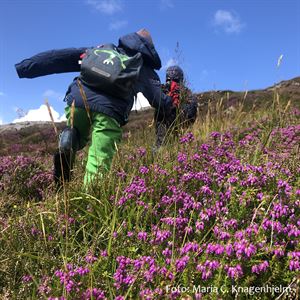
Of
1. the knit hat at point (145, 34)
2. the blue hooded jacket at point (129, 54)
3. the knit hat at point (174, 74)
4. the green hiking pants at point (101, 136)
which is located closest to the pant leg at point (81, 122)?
the green hiking pants at point (101, 136)

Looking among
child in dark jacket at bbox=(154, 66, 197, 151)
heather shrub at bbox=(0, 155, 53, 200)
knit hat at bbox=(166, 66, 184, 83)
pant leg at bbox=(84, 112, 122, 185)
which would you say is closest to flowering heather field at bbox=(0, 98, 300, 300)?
pant leg at bbox=(84, 112, 122, 185)

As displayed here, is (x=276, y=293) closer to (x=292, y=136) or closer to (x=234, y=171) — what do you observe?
(x=234, y=171)

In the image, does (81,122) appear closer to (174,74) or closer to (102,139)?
(102,139)

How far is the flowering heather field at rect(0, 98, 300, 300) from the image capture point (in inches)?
83.8

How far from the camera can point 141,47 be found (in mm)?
4207

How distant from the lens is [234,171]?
2.90 metres

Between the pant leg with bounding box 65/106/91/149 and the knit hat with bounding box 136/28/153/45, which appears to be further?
the knit hat with bounding box 136/28/153/45

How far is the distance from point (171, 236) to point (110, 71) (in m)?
1.74

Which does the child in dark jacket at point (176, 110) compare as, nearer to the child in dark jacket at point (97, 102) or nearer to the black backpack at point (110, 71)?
the child in dark jacket at point (97, 102)

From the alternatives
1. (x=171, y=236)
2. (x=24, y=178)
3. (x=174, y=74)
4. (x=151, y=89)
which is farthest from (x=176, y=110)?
(x=171, y=236)

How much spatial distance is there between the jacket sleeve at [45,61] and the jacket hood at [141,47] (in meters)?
0.42

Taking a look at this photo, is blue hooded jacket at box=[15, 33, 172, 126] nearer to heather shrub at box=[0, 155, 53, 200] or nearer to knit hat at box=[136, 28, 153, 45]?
knit hat at box=[136, 28, 153, 45]

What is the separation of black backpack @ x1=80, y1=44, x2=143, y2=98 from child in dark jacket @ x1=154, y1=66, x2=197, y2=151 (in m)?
0.52

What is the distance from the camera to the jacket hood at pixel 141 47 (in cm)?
421
